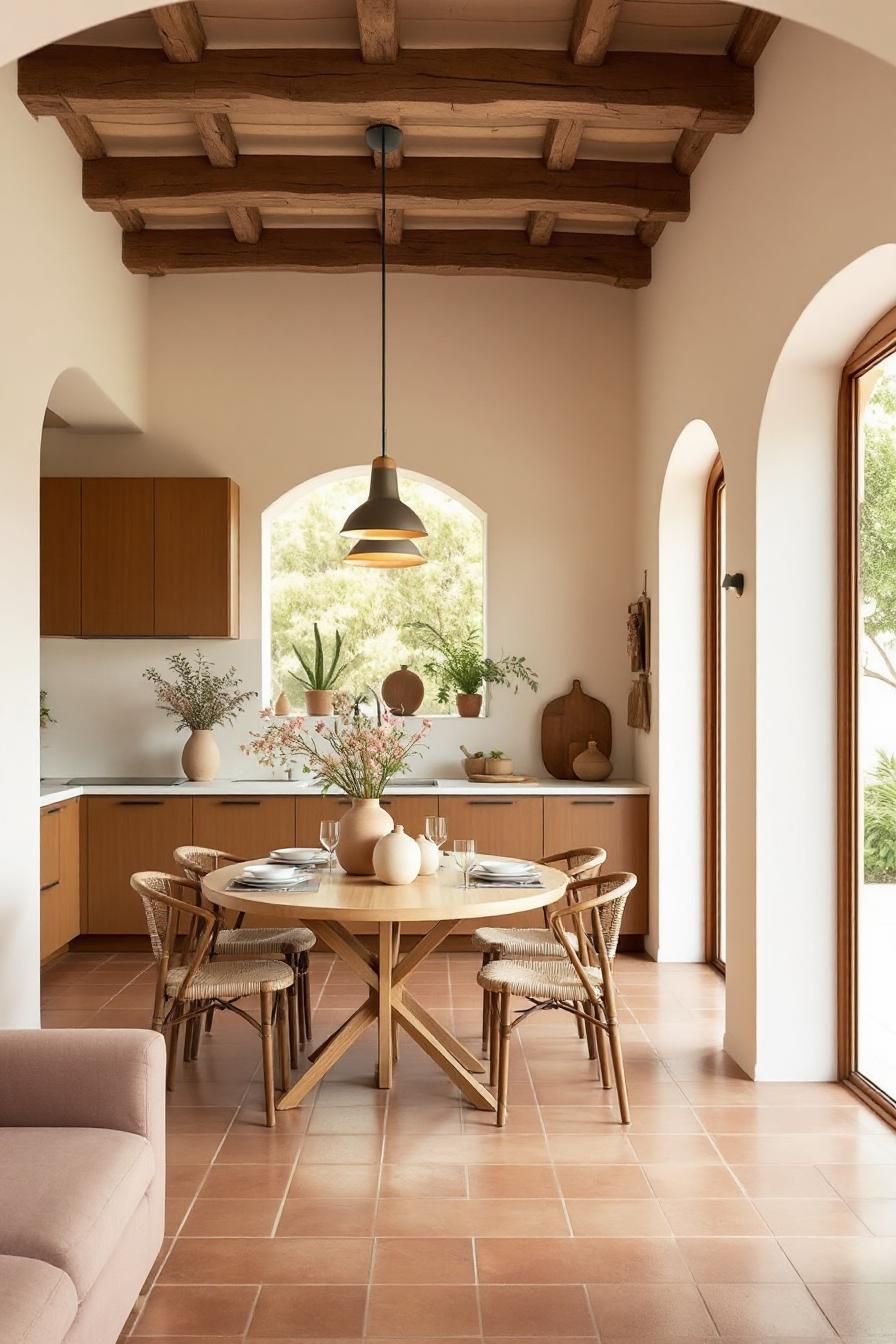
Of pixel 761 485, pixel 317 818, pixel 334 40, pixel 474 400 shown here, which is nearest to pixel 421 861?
pixel 761 485

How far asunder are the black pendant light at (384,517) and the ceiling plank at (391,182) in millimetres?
232

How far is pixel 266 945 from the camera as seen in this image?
15.2 feet

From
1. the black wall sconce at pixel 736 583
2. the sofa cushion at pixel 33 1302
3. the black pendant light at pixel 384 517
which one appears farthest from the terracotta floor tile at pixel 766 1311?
the black pendant light at pixel 384 517


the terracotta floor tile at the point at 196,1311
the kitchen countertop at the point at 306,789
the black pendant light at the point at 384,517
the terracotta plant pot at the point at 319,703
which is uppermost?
the black pendant light at the point at 384,517

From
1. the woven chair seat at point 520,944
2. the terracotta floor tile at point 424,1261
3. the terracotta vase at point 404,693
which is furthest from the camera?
the terracotta vase at point 404,693

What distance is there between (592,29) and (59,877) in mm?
4412

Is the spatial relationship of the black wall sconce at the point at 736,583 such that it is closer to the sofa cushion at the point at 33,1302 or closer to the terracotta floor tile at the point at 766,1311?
the terracotta floor tile at the point at 766,1311

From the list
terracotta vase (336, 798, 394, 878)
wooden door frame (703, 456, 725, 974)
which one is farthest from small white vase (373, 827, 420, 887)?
wooden door frame (703, 456, 725, 974)

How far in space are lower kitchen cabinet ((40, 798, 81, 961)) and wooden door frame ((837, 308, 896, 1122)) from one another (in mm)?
3492

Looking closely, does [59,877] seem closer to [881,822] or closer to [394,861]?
[394,861]

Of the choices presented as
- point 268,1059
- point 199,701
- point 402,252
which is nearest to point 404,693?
point 199,701

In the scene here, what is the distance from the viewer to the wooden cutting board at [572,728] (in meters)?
7.06

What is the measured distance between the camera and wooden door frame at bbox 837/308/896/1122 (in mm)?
4371

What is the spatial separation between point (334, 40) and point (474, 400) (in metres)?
2.61
